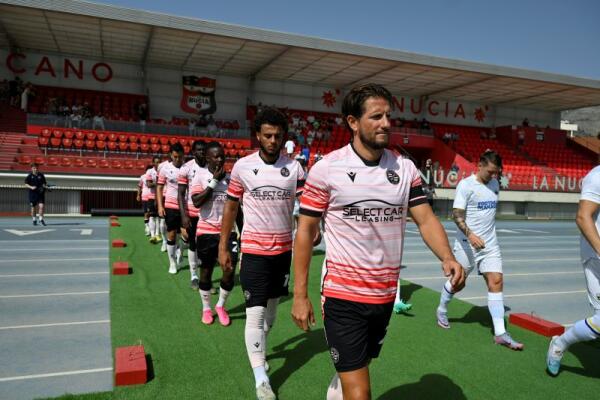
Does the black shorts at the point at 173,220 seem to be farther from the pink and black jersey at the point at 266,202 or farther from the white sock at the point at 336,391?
the white sock at the point at 336,391

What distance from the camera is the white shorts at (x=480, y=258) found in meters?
5.54

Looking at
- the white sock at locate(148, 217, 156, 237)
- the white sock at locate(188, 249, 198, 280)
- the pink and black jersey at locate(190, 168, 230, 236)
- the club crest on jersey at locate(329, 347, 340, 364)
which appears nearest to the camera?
the club crest on jersey at locate(329, 347, 340, 364)

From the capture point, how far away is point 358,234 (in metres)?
2.79

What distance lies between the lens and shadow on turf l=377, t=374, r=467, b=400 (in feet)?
13.2

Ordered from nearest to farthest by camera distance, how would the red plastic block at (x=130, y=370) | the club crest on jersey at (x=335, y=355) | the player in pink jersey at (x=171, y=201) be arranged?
the club crest on jersey at (x=335, y=355), the red plastic block at (x=130, y=370), the player in pink jersey at (x=171, y=201)

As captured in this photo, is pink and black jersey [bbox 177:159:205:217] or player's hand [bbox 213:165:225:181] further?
pink and black jersey [bbox 177:159:205:217]

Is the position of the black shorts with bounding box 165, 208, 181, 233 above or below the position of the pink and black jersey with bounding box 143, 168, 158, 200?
below

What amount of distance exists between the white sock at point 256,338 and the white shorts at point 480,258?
2.79 meters

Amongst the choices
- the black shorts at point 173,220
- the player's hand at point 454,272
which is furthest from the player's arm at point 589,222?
the black shorts at point 173,220

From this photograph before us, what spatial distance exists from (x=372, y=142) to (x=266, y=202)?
5.98 feet

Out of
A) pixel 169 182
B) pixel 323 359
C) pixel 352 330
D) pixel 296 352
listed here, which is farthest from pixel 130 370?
pixel 169 182

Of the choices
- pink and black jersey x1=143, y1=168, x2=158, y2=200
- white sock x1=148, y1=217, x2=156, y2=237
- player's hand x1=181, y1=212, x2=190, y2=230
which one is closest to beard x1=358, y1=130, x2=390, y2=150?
player's hand x1=181, y1=212, x2=190, y2=230

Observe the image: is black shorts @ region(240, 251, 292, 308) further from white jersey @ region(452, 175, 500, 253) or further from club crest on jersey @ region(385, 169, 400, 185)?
white jersey @ region(452, 175, 500, 253)

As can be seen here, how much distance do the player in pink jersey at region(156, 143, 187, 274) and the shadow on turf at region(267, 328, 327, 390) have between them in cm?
440
